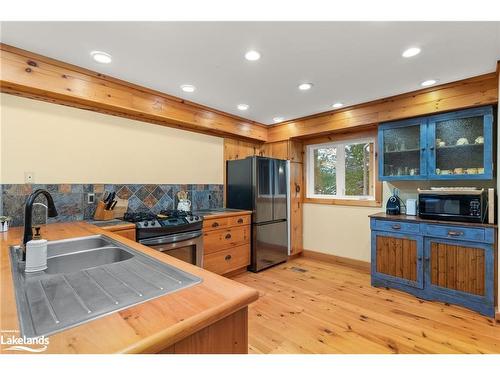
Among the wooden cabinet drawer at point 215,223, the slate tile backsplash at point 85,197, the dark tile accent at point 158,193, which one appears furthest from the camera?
the dark tile accent at point 158,193

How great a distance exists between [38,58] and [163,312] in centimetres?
243

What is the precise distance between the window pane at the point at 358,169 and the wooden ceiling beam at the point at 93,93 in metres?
2.02

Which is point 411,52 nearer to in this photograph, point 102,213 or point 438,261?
point 438,261

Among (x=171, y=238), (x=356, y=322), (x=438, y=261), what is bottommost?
(x=356, y=322)

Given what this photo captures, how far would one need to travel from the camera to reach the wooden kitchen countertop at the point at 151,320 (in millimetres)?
576

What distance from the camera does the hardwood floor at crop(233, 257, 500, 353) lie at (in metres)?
1.88

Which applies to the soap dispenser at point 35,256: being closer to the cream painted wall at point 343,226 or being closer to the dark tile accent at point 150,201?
the dark tile accent at point 150,201

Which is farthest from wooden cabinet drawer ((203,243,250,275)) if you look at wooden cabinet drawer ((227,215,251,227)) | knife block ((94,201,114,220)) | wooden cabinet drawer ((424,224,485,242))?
wooden cabinet drawer ((424,224,485,242))

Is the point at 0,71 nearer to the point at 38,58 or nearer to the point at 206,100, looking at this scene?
the point at 38,58

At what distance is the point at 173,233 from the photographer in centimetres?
260

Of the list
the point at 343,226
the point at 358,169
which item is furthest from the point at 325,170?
the point at 343,226

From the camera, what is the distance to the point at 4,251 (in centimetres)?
134

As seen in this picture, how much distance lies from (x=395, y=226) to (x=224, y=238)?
2067 millimetres

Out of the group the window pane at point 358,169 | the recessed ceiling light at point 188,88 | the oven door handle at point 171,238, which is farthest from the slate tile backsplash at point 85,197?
the window pane at point 358,169
